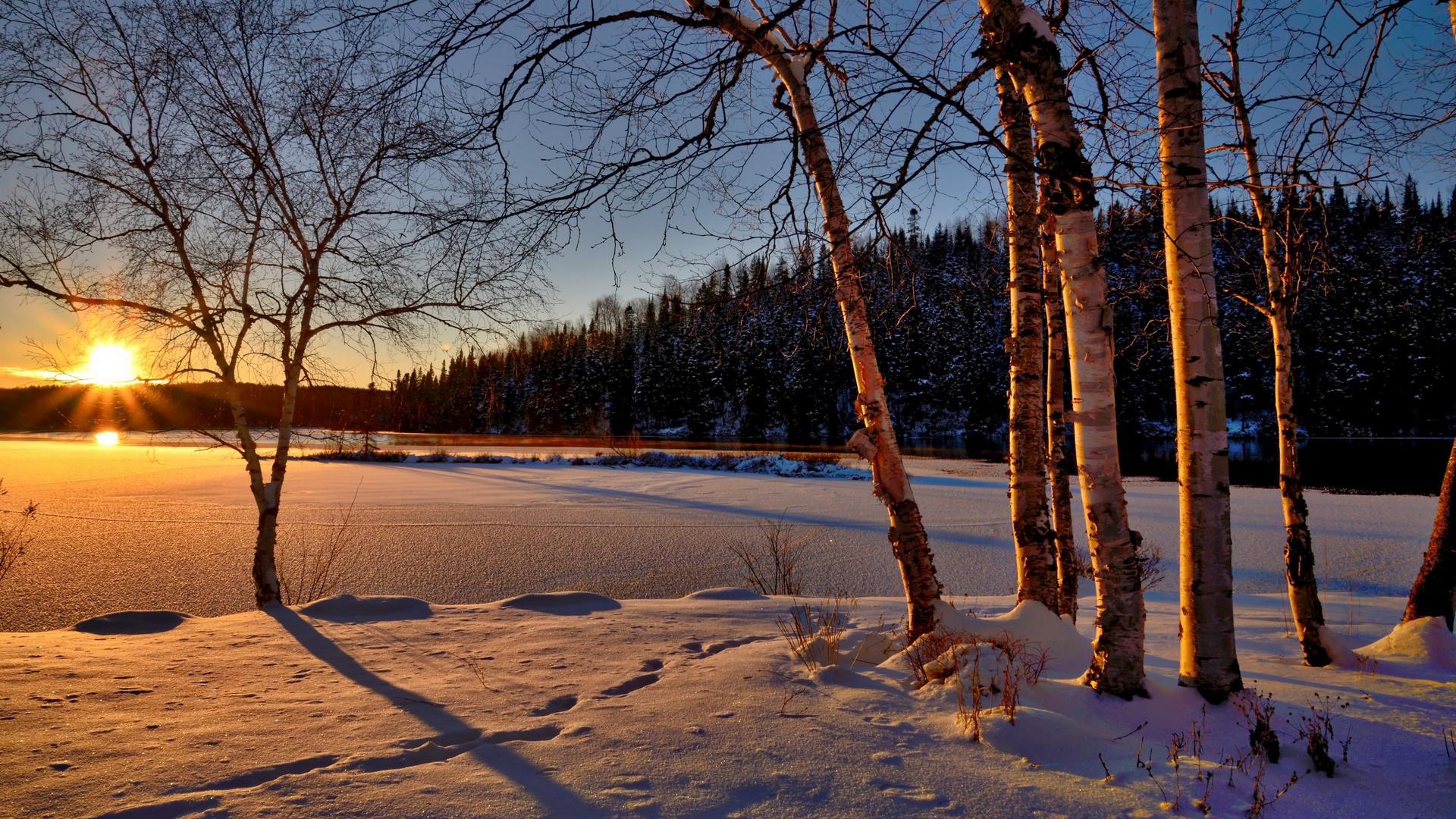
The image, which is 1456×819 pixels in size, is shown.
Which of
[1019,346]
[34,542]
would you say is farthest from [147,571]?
[1019,346]

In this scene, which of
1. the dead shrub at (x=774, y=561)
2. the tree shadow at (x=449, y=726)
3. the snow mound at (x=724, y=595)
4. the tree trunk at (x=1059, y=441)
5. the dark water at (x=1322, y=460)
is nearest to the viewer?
the tree shadow at (x=449, y=726)

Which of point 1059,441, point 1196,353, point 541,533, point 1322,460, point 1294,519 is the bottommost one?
point 1322,460

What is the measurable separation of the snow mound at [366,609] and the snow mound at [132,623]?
0.80 metres

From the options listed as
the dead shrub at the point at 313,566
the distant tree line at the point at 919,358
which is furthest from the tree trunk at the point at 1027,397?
the dead shrub at the point at 313,566

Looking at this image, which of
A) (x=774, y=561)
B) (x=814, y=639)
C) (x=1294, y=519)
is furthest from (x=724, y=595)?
(x=1294, y=519)

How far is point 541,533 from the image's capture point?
1085cm

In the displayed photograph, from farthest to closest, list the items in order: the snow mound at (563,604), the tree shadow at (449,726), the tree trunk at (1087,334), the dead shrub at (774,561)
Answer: the dead shrub at (774,561), the snow mound at (563,604), the tree trunk at (1087,334), the tree shadow at (449,726)

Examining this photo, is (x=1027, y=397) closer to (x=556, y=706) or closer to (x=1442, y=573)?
(x=1442, y=573)

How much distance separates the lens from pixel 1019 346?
458 cm

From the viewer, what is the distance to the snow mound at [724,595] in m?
6.18

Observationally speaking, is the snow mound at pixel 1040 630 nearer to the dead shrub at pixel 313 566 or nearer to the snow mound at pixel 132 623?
the snow mound at pixel 132 623

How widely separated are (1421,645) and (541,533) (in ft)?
33.0

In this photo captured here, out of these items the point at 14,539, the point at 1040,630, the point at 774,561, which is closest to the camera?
the point at 1040,630

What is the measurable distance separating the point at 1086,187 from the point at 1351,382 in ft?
212
